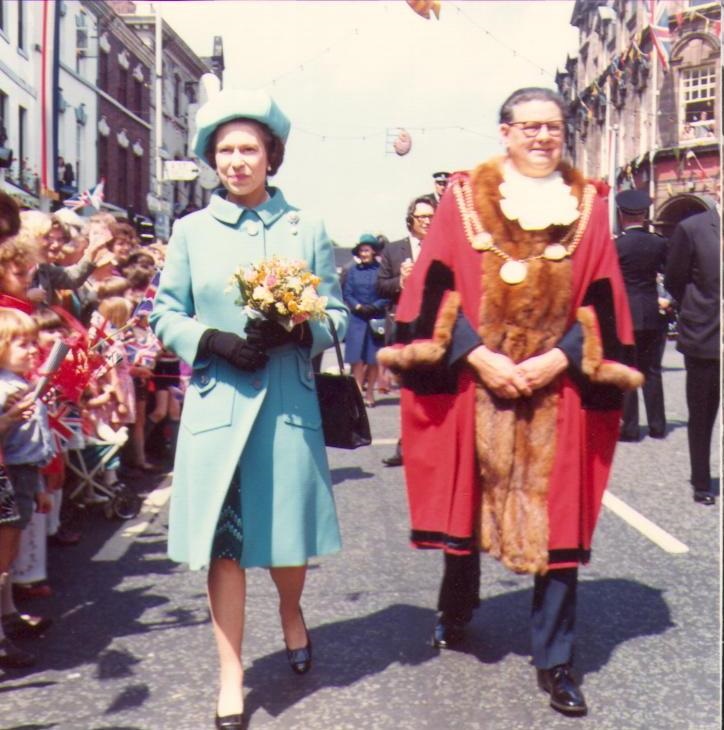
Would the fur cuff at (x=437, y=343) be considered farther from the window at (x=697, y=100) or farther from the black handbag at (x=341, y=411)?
the window at (x=697, y=100)

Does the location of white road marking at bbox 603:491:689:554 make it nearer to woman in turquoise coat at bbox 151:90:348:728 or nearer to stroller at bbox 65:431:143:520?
woman in turquoise coat at bbox 151:90:348:728

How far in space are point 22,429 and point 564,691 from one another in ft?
7.19

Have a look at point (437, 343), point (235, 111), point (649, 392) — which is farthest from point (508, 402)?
point (649, 392)

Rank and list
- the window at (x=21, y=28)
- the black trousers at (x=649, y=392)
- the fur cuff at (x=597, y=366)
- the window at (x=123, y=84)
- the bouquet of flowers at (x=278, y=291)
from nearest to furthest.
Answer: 1. the bouquet of flowers at (x=278, y=291)
2. the fur cuff at (x=597, y=366)
3. the window at (x=21, y=28)
4. the black trousers at (x=649, y=392)
5. the window at (x=123, y=84)

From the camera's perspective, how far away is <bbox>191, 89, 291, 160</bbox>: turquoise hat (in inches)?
140

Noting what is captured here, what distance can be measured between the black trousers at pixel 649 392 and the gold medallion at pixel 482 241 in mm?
5862

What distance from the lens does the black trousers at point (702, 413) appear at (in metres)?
6.93

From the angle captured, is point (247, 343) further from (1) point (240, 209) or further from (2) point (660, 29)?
(2) point (660, 29)

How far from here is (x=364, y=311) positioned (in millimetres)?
11844

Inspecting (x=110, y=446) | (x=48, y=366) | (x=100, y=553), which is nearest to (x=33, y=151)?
(x=110, y=446)

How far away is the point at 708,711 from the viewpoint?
365cm

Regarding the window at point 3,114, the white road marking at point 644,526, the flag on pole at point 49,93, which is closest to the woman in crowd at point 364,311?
the white road marking at point 644,526

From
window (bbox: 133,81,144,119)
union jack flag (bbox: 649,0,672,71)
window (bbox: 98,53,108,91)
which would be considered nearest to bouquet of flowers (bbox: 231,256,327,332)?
union jack flag (bbox: 649,0,672,71)

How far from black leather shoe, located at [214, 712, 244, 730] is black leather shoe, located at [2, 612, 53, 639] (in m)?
1.24
